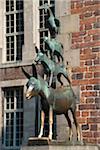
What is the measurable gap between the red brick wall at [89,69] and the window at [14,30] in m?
2.50

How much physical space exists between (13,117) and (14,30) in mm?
2470

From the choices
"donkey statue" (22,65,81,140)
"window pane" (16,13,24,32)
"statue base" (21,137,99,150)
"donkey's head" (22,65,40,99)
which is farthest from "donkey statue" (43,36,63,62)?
"window pane" (16,13,24,32)

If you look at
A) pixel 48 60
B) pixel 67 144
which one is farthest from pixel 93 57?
pixel 67 144

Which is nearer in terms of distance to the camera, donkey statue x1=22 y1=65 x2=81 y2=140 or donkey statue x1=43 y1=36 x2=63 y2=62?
donkey statue x1=22 y1=65 x2=81 y2=140

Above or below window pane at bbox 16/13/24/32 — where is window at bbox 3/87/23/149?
below

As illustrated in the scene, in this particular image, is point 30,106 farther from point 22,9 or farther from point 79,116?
point 22,9

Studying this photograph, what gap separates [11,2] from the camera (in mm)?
16844

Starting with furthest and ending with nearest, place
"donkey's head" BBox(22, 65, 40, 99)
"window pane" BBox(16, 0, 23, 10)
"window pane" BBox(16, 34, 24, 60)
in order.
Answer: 1. "window pane" BBox(16, 0, 23, 10)
2. "window pane" BBox(16, 34, 24, 60)
3. "donkey's head" BBox(22, 65, 40, 99)

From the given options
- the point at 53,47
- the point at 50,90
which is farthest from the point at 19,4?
the point at 50,90

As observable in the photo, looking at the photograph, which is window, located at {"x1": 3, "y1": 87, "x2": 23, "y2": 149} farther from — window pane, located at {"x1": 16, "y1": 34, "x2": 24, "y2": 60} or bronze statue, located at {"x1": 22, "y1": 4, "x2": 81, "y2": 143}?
bronze statue, located at {"x1": 22, "y1": 4, "x2": 81, "y2": 143}

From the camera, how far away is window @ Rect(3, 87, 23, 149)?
1584 cm

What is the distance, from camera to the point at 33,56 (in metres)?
15.6

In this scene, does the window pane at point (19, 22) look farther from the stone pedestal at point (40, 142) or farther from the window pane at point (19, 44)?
the stone pedestal at point (40, 142)

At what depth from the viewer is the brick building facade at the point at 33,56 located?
45.5 feet
